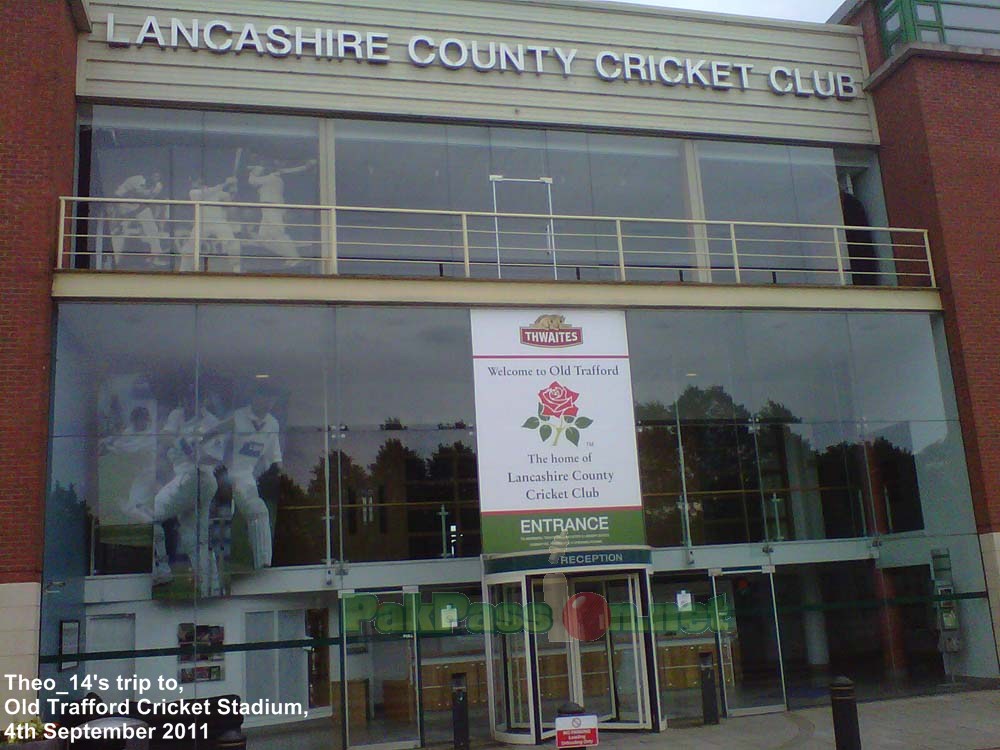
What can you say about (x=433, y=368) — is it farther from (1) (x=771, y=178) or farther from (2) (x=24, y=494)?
(1) (x=771, y=178)

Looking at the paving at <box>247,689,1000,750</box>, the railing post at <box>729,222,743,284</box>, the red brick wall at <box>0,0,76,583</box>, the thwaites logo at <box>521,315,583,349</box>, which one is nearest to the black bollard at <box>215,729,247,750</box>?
the paving at <box>247,689,1000,750</box>

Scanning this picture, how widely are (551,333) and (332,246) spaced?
3.79m

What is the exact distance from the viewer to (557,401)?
49.6 feet

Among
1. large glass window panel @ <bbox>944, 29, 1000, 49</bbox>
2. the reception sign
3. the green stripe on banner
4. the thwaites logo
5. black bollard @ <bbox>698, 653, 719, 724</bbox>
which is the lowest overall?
black bollard @ <bbox>698, 653, 719, 724</bbox>

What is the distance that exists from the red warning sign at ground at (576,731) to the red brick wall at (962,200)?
31.8ft

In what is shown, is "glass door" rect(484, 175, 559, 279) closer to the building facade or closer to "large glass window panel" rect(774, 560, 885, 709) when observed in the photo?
the building facade

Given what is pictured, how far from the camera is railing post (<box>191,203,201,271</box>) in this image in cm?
1436

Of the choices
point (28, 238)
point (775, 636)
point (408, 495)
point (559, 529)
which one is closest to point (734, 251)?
point (559, 529)

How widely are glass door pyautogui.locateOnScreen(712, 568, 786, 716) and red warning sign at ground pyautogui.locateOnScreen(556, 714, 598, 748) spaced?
533 cm

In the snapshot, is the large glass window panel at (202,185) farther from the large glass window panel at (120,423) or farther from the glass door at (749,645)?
the glass door at (749,645)

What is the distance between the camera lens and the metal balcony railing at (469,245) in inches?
590

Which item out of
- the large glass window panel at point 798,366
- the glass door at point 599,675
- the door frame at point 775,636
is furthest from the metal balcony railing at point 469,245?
the glass door at point 599,675

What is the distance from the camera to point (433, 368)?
14875mm

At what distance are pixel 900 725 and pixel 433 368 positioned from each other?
27.8ft
